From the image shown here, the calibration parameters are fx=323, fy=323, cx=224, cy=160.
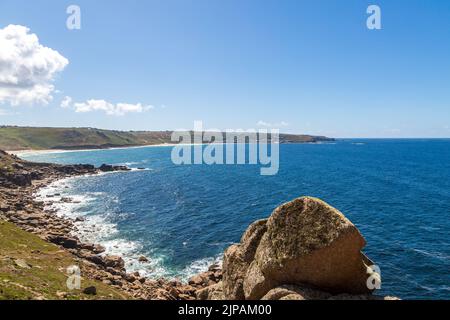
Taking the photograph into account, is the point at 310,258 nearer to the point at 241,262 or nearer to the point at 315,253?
the point at 315,253

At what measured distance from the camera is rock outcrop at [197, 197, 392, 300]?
22672 mm

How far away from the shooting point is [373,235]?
6278cm

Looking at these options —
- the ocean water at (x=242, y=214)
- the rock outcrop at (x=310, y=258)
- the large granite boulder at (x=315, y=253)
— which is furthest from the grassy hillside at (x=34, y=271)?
Result: the large granite boulder at (x=315, y=253)

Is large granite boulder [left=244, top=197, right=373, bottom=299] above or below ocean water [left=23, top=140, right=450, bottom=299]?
above

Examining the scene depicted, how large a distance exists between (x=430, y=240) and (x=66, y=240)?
6564cm

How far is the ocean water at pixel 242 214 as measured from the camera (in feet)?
170

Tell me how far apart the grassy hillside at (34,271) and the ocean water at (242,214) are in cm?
1367

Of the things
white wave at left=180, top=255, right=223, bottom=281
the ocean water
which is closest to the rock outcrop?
the ocean water

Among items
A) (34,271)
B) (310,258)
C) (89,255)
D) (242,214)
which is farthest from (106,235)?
(310,258)

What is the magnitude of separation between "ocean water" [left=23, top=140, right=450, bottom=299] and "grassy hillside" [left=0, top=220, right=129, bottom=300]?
13.7 m

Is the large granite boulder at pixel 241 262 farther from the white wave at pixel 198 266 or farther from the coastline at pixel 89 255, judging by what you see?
the white wave at pixel 198 266

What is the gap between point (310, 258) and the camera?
23.2m

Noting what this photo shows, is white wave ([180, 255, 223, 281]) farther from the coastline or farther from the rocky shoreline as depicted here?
the rocky shoreline

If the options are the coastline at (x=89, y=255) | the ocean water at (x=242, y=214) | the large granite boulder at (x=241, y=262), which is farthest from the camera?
the ocean water at (x=242, y=214)
